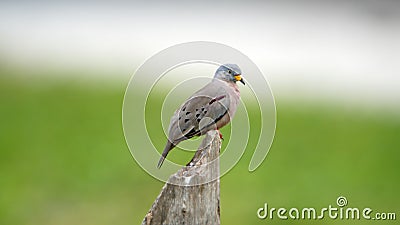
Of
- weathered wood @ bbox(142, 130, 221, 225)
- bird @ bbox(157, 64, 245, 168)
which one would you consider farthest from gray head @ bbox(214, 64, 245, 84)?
weathered wood @ bbox(142, 130, 221, 225)

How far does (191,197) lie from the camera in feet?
6.19

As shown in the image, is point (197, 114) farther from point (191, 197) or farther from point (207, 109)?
point (191, 197)

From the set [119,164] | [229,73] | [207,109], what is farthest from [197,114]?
[119,164]

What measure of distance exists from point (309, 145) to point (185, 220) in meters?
2.24

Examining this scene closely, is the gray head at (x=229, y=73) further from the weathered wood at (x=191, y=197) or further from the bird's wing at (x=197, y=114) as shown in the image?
the weathered wood at (x=191, y=197)

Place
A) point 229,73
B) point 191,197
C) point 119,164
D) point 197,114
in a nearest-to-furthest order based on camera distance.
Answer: point 191,197
point 197,114
point 229,73
point 119,164

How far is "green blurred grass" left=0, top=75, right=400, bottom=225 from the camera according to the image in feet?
11.8

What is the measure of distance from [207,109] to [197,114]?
0.04 m

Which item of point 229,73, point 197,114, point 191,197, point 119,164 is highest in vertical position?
point 119,164

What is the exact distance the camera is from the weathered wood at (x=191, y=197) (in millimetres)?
1879

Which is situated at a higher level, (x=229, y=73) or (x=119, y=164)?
(x=119, y=164)

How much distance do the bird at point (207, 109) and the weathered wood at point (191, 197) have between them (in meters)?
0.08

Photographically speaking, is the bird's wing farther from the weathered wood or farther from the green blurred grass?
the green blurred grass

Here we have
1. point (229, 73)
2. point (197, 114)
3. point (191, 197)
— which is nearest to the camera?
point (191, 197)
